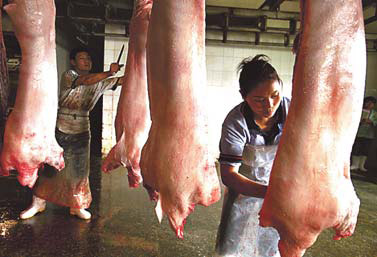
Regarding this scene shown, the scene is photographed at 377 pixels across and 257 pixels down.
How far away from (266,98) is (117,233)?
278 centimetres

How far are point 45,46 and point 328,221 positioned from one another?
4.20 feet

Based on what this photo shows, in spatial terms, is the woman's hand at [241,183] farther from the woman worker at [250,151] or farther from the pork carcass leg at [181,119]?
the pork carcass leg at [181,119]

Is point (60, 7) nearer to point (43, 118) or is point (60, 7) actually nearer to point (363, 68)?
point (43, 118)

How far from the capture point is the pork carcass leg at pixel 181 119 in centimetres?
118

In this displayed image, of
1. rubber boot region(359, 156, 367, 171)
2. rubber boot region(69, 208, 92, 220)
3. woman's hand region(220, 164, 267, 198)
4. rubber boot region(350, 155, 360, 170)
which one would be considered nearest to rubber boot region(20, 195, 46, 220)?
rubber boot region(69, 208, 92, 220)

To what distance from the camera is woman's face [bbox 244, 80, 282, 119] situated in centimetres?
218

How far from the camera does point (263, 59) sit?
2385 mm

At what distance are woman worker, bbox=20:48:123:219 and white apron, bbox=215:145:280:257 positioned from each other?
2208mm

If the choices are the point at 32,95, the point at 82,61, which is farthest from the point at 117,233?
the point at 32,95

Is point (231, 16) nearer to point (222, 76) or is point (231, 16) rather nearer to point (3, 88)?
point (222, 76)

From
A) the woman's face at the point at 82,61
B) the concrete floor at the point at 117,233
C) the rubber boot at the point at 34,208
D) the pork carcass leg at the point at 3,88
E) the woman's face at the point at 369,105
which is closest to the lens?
the pork carcass leg at the point at 3,88

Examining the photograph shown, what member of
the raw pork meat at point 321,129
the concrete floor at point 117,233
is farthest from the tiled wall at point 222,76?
the raw pork meat at point 321,129

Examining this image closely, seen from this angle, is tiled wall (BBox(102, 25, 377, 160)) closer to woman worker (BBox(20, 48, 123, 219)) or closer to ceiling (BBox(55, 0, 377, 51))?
ceiling (BBox(55, 0, 377, 51))

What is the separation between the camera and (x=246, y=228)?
2.72 m
